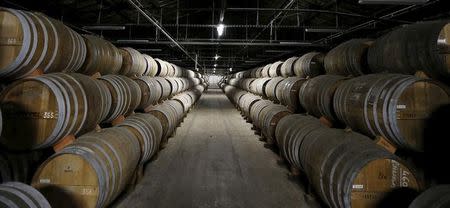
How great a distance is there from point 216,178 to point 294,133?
1.51m

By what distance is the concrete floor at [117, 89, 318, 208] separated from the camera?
3502 millimetres

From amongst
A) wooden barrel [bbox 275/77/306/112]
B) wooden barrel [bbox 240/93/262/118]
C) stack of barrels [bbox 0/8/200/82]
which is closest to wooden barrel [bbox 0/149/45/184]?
stack of barrels [bbox 0/8/200/82]

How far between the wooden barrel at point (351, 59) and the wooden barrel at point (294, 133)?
897 millimetres

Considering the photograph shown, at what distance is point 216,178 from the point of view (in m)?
4.32

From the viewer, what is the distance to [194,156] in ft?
18.2

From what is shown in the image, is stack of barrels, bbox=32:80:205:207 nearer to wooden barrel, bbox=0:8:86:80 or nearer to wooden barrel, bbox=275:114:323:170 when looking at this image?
wooden barrel, bbox=0:8:86:80

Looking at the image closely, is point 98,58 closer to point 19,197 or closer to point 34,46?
point 34,46

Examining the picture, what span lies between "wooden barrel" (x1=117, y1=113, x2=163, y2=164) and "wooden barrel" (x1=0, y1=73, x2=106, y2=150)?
1.39 metres

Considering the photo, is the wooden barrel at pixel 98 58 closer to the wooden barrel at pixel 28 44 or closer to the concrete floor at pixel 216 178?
the wooden barrel at pixel 28 44

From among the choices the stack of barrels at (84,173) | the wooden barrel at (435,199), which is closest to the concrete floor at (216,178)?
the stack of barrels at (84,173)

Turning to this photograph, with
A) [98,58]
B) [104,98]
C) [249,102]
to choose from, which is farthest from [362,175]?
[249,102]

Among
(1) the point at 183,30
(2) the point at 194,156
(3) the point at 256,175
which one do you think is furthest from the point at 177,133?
(1) the point at 183,30

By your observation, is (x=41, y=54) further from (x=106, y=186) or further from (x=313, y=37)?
(x=313, y=37)

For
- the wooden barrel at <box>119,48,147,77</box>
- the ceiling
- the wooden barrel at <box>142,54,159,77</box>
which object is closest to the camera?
the wooden barrel at <box>119,48,147,77</box>
